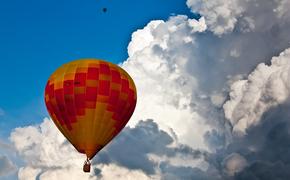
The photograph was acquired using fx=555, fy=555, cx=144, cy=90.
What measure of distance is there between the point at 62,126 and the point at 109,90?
9.91 m

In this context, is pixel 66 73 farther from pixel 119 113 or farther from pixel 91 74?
pixel 119 113

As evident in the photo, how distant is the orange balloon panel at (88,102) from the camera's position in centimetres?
9006

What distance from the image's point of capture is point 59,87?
91812 millimetres

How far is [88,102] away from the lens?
297 ft

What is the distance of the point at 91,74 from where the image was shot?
91938 millimetres

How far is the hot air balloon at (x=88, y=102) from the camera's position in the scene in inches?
3546

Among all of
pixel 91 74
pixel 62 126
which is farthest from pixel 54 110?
pixel 91 74

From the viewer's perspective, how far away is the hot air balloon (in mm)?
90062

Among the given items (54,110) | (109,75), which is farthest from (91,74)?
(54,110)

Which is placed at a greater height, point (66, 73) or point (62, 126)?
point (66, 73)

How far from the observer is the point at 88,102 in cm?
9056

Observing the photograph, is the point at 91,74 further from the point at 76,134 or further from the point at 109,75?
the point at 76,134

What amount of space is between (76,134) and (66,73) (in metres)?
10.3

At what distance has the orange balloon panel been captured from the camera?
A: 295 ft
